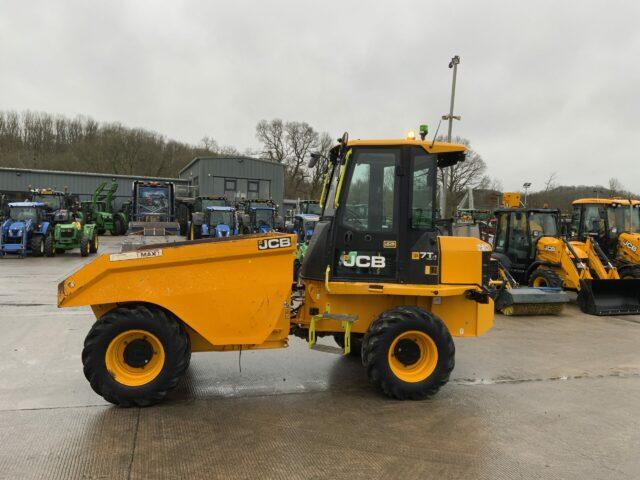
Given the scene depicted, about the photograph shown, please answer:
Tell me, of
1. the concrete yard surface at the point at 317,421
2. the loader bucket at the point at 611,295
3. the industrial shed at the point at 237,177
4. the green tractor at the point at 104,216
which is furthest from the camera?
the industrial shed at the point at 237,177

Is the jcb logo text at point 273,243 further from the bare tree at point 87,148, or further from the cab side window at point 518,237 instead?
the bare tree at point 87,148

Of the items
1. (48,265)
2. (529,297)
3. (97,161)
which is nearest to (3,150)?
(97,161)

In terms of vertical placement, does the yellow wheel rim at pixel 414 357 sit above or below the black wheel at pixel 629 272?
below

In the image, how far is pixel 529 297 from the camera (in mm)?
9195

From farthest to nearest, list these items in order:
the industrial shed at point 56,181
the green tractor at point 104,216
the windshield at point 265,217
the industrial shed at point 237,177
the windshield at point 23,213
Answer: the industrial shed at point 237,177 < the industrial shed at point 56,181 < the green tractor at point 104,216 < the windshield at point 265,217 < the windshield at point 23,213

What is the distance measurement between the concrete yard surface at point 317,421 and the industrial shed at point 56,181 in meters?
31.7

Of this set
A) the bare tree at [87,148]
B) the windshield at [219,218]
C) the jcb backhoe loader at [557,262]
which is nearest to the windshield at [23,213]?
the windshield at [219,218]

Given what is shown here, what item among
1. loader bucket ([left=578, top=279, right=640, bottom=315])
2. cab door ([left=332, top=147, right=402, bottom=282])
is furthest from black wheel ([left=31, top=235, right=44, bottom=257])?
loader bucket ([left=578, top=279, right=640, bottom=315])

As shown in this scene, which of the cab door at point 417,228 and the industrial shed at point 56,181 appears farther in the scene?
the industrial shed at point 56,181

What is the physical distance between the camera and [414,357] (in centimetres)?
474

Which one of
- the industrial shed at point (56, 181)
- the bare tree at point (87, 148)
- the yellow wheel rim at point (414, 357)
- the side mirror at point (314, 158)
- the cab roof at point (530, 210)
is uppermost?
the bare tree at point (87, 148)

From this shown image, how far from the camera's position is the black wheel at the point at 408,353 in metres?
4.60

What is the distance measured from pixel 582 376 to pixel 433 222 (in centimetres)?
276

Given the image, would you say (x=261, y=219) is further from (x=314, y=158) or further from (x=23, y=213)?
(x=314, y=158)
